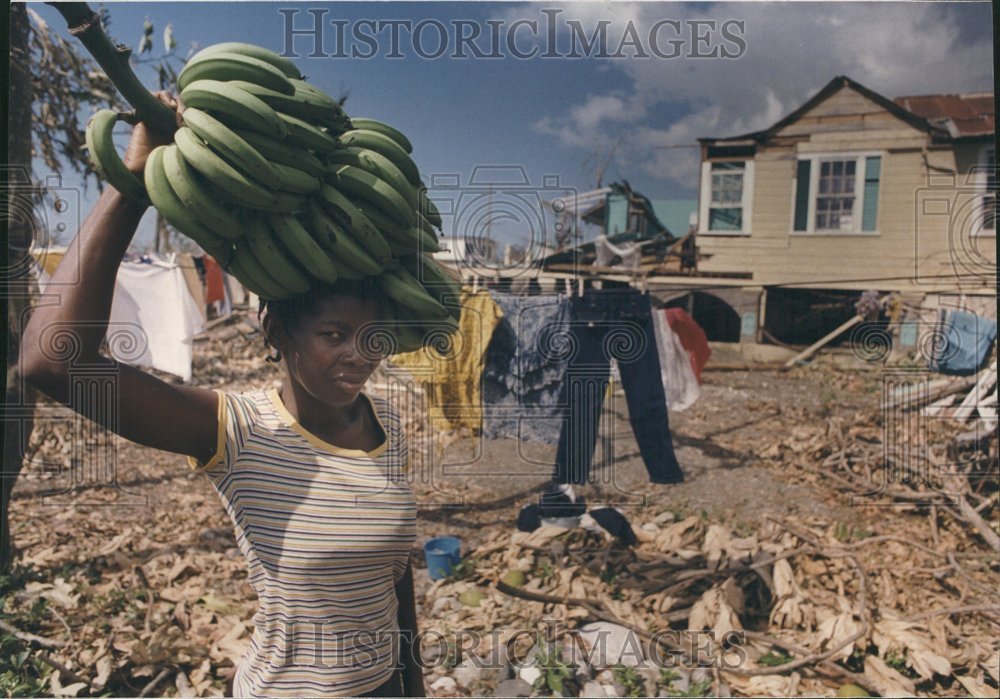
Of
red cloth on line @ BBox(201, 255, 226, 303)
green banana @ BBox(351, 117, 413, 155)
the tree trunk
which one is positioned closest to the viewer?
green banana @ BBox(351, 117, 413, 155)

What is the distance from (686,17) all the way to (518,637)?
123 inches

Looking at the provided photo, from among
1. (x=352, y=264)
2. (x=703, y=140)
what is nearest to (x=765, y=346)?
(x=703, y=140)

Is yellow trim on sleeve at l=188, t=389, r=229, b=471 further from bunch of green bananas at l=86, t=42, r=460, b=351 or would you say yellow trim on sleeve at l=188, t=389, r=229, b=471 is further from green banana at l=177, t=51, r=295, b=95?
green banana at l=177, t=51, r=295, b=95

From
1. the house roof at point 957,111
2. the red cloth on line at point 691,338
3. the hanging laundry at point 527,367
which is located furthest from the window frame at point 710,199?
the hanging laundry at point 527,367

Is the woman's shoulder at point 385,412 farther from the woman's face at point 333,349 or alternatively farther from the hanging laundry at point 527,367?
the hanging laundry at point 527,367

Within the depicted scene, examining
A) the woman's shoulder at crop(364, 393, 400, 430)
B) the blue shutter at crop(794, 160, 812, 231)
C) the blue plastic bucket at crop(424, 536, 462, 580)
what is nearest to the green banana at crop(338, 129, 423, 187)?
the woman's shoulder at crop(364, 393, 400, 430)

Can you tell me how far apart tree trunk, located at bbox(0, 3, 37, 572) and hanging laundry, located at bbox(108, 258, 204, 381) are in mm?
767

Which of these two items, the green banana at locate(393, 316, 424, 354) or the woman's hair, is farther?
the green banana at locate(393, 316, 424, 354)

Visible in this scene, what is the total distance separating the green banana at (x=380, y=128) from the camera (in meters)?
1.89

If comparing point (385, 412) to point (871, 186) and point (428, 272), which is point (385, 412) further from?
point (871, 186)


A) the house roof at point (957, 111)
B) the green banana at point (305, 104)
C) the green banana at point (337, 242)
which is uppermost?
the house roof at point (957, 111)


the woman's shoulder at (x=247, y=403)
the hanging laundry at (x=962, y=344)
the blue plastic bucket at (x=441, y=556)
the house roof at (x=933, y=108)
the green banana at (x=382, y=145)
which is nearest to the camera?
the woman's shoulder at (x=247, y=403)

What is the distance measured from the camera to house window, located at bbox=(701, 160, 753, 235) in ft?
17.9

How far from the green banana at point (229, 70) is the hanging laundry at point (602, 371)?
8.42ft
